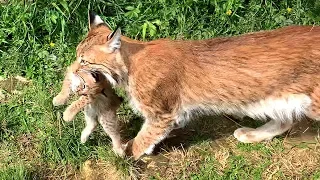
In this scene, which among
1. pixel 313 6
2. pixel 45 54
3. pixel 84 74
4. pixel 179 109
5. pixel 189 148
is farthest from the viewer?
pixel 313 6

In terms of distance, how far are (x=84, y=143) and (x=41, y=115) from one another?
0.55 meters

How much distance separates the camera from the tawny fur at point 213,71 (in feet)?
14.2

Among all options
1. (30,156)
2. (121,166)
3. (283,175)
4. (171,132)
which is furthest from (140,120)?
(283,175)

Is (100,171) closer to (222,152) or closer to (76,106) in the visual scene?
(76,106)

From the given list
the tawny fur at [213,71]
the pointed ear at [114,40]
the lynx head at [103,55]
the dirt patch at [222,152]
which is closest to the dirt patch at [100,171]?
the dirt patch at [222,152]

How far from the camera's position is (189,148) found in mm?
5047

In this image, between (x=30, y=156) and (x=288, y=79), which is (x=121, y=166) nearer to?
(x=30, y=156)

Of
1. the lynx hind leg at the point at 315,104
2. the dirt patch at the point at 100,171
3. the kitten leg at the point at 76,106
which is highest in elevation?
the lynx hind leg at the point at 315,104

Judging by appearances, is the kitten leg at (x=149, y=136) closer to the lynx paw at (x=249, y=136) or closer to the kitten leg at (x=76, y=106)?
the kitten leg at (x=76, y=106)

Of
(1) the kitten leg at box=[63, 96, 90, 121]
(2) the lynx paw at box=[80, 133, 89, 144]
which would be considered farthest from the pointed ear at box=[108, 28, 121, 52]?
(2) the lynx paw at box=[80, 133, 89, 144]

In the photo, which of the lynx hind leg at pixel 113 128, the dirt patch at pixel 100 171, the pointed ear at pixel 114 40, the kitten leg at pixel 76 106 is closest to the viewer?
the pointed ear at pixel 114 40

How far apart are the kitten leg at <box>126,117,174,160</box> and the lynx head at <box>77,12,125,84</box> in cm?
51

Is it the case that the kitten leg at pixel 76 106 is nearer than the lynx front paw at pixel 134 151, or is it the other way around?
the kitten leg at pixel 76 106

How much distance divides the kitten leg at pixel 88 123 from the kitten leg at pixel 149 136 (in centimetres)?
34
